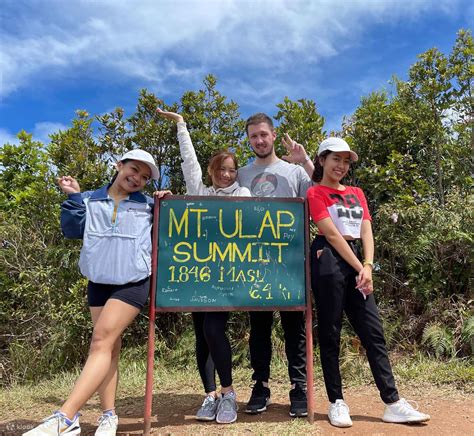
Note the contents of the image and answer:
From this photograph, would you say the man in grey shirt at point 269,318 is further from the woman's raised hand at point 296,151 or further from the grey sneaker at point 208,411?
the grey sneaker at point 208,411

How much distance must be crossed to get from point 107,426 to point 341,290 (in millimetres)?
1926

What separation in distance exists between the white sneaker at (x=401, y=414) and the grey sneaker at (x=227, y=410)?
44.5 inches

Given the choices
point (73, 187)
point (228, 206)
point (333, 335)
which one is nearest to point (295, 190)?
point (228, 206)

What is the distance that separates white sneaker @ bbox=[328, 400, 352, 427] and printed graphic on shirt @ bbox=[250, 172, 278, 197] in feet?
5.58

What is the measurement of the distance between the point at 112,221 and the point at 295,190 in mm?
1512

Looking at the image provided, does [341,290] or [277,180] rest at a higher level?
[277,180]

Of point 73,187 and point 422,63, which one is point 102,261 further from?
point 422,63

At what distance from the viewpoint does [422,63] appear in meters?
6.43

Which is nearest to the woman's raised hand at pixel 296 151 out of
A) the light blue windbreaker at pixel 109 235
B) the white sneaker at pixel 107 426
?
the light blue windbreaker at pixel 109 235

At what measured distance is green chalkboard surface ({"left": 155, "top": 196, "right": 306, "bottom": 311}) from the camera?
3.66 meters

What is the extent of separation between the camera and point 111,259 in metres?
3.29

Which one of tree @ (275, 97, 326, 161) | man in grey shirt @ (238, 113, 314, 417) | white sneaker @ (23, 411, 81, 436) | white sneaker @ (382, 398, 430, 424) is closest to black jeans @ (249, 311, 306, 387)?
man in grey shirt @ (238, 113, 314, 417)

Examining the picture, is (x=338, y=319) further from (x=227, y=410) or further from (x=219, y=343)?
(x=227, y=410)

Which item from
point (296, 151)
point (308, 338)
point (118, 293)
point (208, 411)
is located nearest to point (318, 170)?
point (296, 151)
